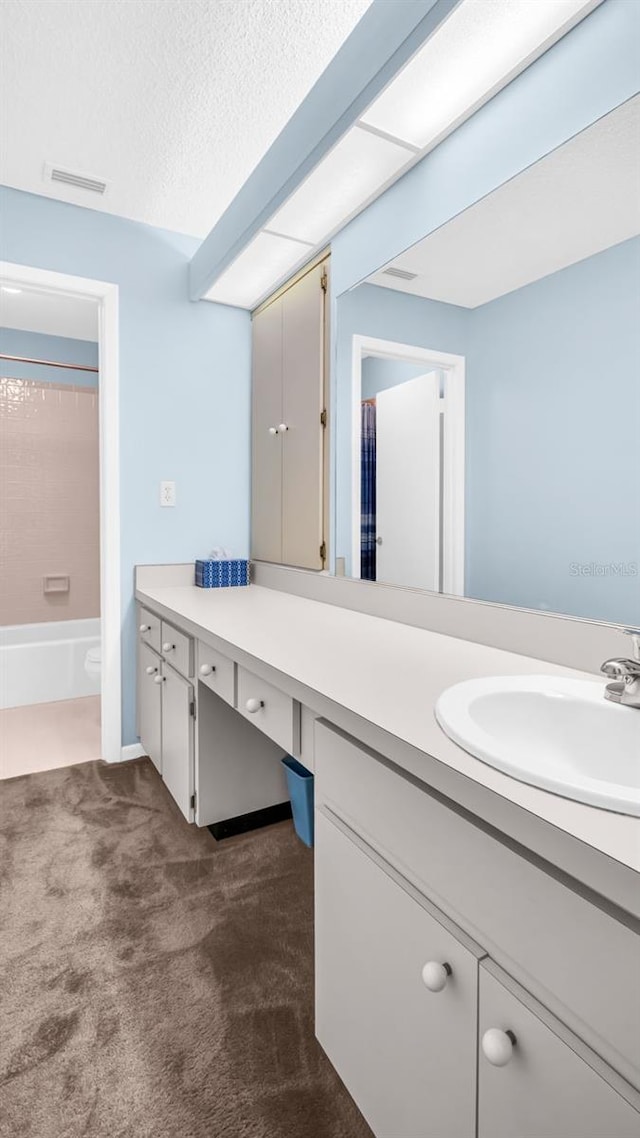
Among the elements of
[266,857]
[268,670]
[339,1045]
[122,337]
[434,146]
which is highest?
[434,146]

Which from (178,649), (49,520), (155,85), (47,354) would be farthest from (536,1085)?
(47,354)

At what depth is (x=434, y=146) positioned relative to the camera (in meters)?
1.49

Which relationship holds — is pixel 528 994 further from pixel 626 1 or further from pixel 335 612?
pixel 626 1

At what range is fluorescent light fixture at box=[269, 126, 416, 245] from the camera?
4.85 ft

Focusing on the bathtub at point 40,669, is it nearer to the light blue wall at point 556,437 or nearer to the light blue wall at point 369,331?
the light blue wall at point 369,331

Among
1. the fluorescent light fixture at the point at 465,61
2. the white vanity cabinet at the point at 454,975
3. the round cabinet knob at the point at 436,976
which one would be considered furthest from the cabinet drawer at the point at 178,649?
the fluorescent light fixture at the point at 465,61

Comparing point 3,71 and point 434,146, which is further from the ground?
point 3,71

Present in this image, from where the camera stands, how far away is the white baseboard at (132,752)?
250 cm

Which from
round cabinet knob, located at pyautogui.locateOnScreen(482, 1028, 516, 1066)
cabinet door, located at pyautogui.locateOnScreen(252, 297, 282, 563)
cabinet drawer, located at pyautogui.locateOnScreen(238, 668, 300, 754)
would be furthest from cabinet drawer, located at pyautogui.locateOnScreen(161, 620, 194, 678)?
round cabinet knob, located at pyautogui.locateOnScreen(482, 1028, 516, 1066)

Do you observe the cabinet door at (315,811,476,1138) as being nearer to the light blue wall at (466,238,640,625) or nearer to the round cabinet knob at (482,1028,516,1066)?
the round cabinet knob at (482,1028,516,1066)

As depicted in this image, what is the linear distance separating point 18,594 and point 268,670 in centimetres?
319

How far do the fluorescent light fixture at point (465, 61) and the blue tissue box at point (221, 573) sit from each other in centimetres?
163

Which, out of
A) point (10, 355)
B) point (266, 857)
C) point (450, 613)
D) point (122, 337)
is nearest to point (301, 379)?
point (122, 337)

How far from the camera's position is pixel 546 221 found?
1211mm
